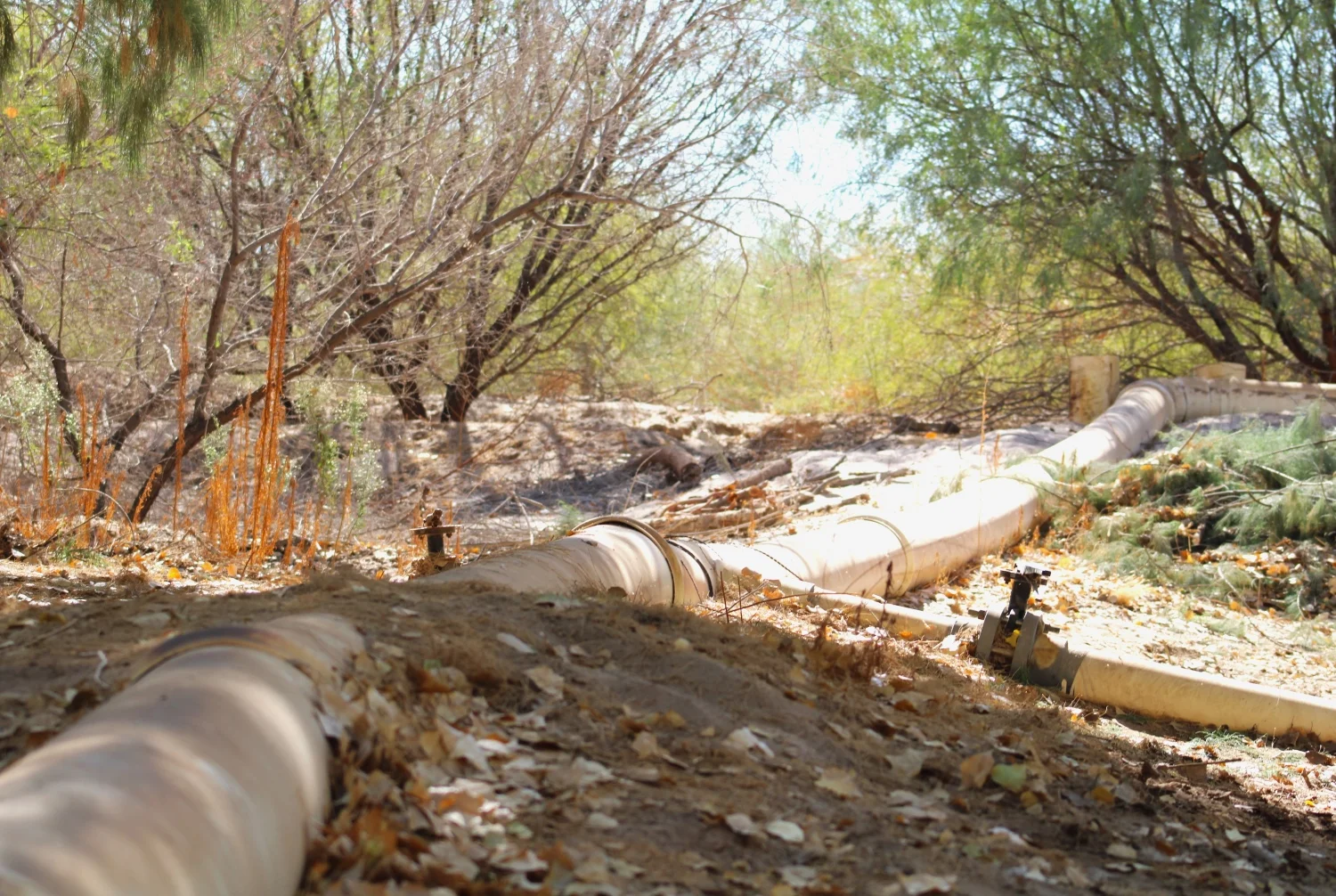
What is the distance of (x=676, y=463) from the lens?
1016 centimetres

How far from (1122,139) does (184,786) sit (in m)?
11.7

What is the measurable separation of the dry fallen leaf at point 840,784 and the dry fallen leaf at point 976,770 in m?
0.34

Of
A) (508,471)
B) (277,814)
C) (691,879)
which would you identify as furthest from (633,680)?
(508,471)

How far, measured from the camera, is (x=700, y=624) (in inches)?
142

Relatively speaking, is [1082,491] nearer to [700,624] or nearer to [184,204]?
[700,624]

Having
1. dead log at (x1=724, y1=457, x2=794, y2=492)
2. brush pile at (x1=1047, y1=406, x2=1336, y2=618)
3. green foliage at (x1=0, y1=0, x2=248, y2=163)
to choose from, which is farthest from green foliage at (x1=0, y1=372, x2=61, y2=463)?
brush pile at (x1=1047, y1=406, x2=1336, y2=618)

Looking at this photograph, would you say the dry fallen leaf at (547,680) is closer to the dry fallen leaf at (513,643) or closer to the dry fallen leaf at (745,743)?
the dry fallen leaf at (513,643)

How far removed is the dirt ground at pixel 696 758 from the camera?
84.0 inches

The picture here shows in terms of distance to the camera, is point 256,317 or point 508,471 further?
point 508,471

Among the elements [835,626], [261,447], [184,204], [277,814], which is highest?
[184,204]

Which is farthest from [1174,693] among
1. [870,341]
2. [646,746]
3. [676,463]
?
[870,341]

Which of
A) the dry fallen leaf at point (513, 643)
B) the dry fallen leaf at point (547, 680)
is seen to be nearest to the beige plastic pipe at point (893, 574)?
the dry fallen leaf at point (513, 643)

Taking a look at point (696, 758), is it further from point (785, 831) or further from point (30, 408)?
point (30, 408)

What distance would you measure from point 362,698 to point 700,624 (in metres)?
1.50
